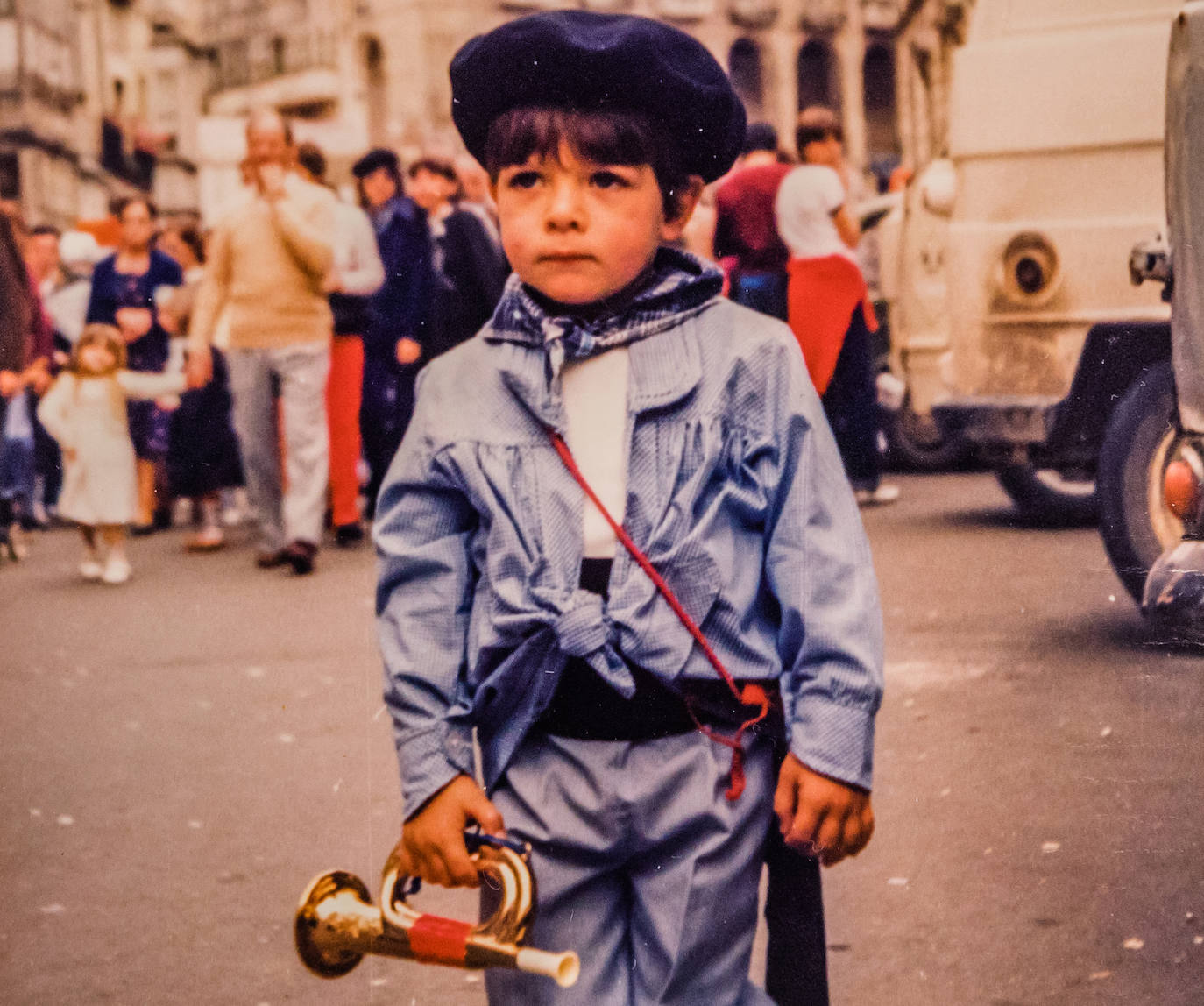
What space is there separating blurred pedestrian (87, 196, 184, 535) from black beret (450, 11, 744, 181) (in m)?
7.38

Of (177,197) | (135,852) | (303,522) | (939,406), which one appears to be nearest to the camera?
(135,852)

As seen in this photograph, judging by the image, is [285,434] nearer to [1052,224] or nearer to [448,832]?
[1052,224]

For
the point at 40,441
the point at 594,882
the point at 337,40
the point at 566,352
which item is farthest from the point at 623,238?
the point at 337,40

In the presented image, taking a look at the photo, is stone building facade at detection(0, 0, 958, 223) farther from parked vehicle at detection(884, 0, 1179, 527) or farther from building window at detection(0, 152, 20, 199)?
parked vehicle at detection(884, 0, 1179, 527)

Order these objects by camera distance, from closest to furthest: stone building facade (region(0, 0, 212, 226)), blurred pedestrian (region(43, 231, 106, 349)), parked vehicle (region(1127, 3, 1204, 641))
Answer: parked vehicle (region(1127, 3, 1204, 641)) → stone building facade (region(0, 0, 212, 226)) → blurred pedestrian (region(43, 231, 106, 349))

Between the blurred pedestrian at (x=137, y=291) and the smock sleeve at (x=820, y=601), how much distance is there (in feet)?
24.6

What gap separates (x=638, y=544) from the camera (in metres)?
2.02

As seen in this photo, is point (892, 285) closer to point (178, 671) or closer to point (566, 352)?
point (178, 671)

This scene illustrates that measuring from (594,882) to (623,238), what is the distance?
705mm

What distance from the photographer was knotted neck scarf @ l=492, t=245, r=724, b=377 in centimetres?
207

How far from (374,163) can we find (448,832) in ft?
26.6

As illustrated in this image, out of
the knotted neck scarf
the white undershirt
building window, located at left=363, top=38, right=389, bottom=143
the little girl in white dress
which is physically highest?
building window, located at left=363, top=38, right=389, bottom=143

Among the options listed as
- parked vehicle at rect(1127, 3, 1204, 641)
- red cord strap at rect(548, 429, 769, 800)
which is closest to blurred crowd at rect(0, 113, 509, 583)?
parked vehicle at rect(1127, 3, 1204, 641)

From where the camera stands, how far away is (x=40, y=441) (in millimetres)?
11266
